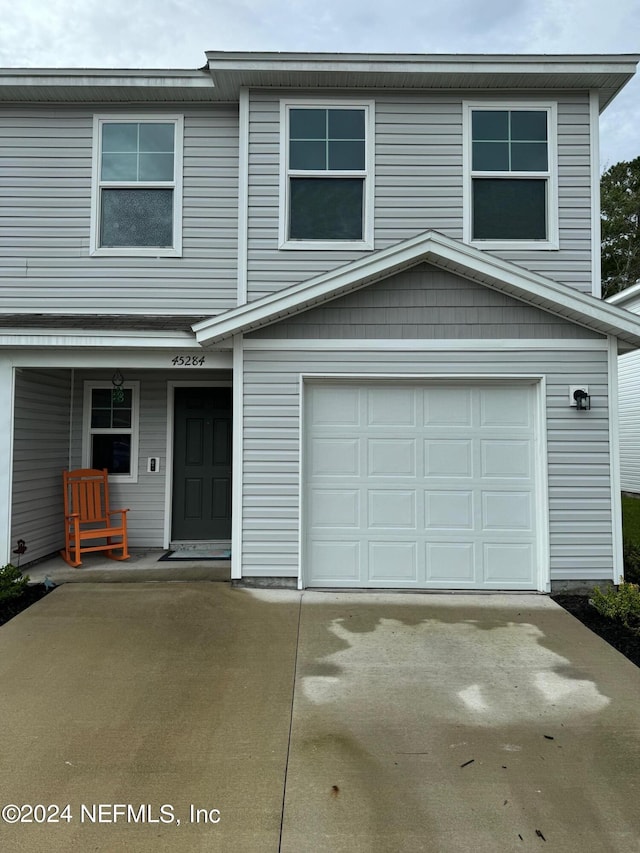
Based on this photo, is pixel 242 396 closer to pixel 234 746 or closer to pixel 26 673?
pixel 26 673

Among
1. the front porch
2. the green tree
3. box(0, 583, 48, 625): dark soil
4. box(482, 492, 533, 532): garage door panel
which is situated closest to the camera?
box(0, 583, 48, 625): dark soil

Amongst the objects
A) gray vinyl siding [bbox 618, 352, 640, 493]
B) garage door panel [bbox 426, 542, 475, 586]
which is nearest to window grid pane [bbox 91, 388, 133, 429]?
garage door panel [bbox 426, 542, 475, 586]

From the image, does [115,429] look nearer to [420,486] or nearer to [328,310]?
[328,310]

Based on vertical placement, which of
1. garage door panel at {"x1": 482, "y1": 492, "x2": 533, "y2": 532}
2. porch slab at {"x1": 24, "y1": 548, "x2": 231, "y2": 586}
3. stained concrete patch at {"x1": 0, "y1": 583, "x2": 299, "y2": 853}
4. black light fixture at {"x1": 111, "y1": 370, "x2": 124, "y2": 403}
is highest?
black light fixture at {"x1": 111, "y1": 370, "x2": 124, "y2": 403}

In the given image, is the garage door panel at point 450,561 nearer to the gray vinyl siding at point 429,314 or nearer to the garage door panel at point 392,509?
the garage door panel at point 392,509

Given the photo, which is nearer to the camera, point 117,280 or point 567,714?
point 567,714

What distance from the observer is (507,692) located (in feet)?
11.8

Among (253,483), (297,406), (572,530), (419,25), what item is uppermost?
(419,25)

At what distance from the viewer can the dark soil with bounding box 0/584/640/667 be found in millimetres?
4344

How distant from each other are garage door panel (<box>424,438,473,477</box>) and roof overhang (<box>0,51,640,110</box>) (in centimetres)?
422

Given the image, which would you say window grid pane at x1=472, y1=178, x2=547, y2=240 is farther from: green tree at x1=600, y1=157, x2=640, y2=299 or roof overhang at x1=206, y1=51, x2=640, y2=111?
green tree at x1=600, y1=157, x2=640, y2=299

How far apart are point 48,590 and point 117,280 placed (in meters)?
3.65

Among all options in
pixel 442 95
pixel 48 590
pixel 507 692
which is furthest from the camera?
pixel 442 95

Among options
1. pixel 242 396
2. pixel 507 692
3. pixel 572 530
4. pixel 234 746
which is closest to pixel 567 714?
pixel 507 692
